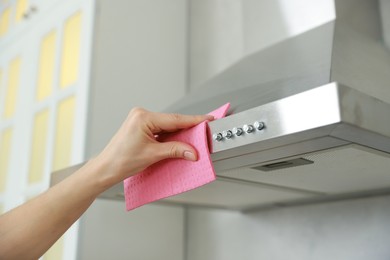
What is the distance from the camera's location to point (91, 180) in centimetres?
64

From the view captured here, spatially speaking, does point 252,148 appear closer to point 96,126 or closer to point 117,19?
point 96,126

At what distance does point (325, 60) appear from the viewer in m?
0.65

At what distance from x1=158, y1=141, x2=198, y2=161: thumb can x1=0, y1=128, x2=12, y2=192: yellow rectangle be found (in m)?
1.00

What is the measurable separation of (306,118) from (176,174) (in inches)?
8.0

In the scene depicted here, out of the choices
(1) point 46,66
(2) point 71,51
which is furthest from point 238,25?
(1) point 46,66

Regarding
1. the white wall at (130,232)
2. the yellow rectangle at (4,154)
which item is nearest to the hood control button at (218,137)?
the white wall at (130,232)

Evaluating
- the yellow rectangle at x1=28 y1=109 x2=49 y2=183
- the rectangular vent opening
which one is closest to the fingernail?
the rectangular vent opening

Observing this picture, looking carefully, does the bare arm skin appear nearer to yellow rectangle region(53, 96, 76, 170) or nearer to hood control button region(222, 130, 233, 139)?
hood control button region(222, 130, 233, 139)

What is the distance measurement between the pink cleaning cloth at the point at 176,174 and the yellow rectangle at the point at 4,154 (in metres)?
0.90

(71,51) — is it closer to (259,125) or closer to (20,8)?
(20,8)

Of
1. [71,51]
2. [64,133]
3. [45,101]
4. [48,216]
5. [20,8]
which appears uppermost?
[20,8]

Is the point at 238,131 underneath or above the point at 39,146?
underneath

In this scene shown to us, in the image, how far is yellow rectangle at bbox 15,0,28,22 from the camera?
157 centimetres

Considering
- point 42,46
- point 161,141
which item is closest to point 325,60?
point 161,141
